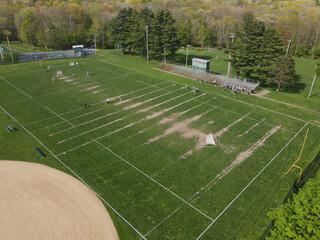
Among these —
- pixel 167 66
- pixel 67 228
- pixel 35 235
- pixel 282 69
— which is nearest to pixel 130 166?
pixel 67 228

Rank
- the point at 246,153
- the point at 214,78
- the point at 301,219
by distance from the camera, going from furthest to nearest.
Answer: the point at 214,78, the point at 246,153, the point at 301,219

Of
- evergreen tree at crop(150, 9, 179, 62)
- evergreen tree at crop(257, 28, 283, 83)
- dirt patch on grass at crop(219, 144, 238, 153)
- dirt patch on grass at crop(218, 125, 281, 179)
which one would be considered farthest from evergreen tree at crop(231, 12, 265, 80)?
dirt patch on grass at crop(219, 144, 238, 153)

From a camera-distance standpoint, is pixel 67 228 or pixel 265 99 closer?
pixel 67 228

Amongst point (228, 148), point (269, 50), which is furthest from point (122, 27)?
point (228, 148)

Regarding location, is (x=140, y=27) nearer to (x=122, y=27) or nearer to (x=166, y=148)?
(x=122, y=27)

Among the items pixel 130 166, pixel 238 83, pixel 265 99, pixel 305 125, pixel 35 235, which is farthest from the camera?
pixel 238 83

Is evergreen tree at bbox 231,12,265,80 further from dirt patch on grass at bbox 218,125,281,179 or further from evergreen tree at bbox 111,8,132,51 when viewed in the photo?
evergreen tree at bbox 111,8,132,51

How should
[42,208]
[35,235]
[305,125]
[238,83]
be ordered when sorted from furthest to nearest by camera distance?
[238,83]
[305,125]
[42,208]
[35,235]

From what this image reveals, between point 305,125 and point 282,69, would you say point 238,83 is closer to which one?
point 282,69

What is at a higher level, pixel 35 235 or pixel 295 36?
pixel 295 36
